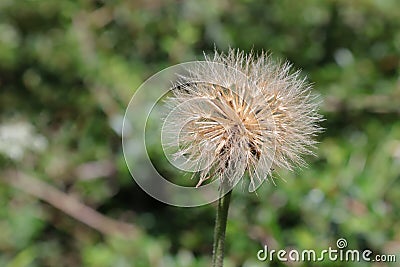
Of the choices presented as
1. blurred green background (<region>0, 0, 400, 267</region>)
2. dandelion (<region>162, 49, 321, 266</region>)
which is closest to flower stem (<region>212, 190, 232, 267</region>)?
dandelion (<region>162, 49, 321, 266</region>)

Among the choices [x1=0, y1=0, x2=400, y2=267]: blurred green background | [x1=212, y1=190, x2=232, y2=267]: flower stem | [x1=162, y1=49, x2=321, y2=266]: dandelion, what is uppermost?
[x1=0, y1=0, x2=400, y2=267]: blurred green background

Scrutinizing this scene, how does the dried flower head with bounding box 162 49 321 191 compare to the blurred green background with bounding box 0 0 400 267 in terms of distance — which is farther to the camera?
the blurred green background with bounding box 0 0 400 267

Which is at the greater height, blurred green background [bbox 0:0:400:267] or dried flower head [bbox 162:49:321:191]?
blurred green background [bbox 0:0:400:267]

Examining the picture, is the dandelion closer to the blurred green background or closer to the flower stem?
the flower stem

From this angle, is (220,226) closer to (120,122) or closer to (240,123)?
(240,123)

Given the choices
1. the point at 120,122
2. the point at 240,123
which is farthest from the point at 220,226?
the point at 120,122

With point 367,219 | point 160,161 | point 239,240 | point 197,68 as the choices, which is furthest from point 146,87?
point 197,68

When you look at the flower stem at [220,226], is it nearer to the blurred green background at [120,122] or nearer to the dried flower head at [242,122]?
the dried flower head at [242,122]
